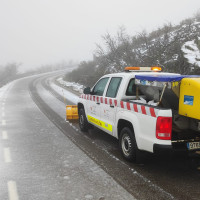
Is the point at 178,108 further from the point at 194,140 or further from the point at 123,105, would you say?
the point at 123,105

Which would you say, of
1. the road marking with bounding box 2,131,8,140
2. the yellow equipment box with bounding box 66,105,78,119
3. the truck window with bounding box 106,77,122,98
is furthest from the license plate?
the yellow equipment box with bounding box 66,105,78,119

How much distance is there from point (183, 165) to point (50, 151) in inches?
126

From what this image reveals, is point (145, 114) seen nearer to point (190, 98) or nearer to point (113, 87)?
point (190, 98)

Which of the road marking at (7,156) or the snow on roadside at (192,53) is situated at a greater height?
the snow on roadside at (192,53)

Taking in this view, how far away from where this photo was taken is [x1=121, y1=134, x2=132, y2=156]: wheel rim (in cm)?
519

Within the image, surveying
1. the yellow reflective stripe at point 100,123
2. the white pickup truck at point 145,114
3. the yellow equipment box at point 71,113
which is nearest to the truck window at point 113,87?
the white pickup truck at point 145,114

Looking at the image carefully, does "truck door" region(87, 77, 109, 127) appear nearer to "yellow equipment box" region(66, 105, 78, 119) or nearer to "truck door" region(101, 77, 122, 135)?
"truck door" region(101, 77, 122, 135)

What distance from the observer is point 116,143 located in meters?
6.80

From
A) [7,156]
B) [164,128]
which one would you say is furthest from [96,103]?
[164,128]

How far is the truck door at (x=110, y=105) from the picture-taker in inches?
230

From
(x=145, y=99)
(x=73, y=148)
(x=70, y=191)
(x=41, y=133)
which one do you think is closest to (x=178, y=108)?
(x=145, y=99)

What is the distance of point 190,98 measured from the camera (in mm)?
4125

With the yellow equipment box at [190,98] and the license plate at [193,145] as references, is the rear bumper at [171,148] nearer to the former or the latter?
the license plate at [193,145]

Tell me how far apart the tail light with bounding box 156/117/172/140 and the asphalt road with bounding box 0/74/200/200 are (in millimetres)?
702
